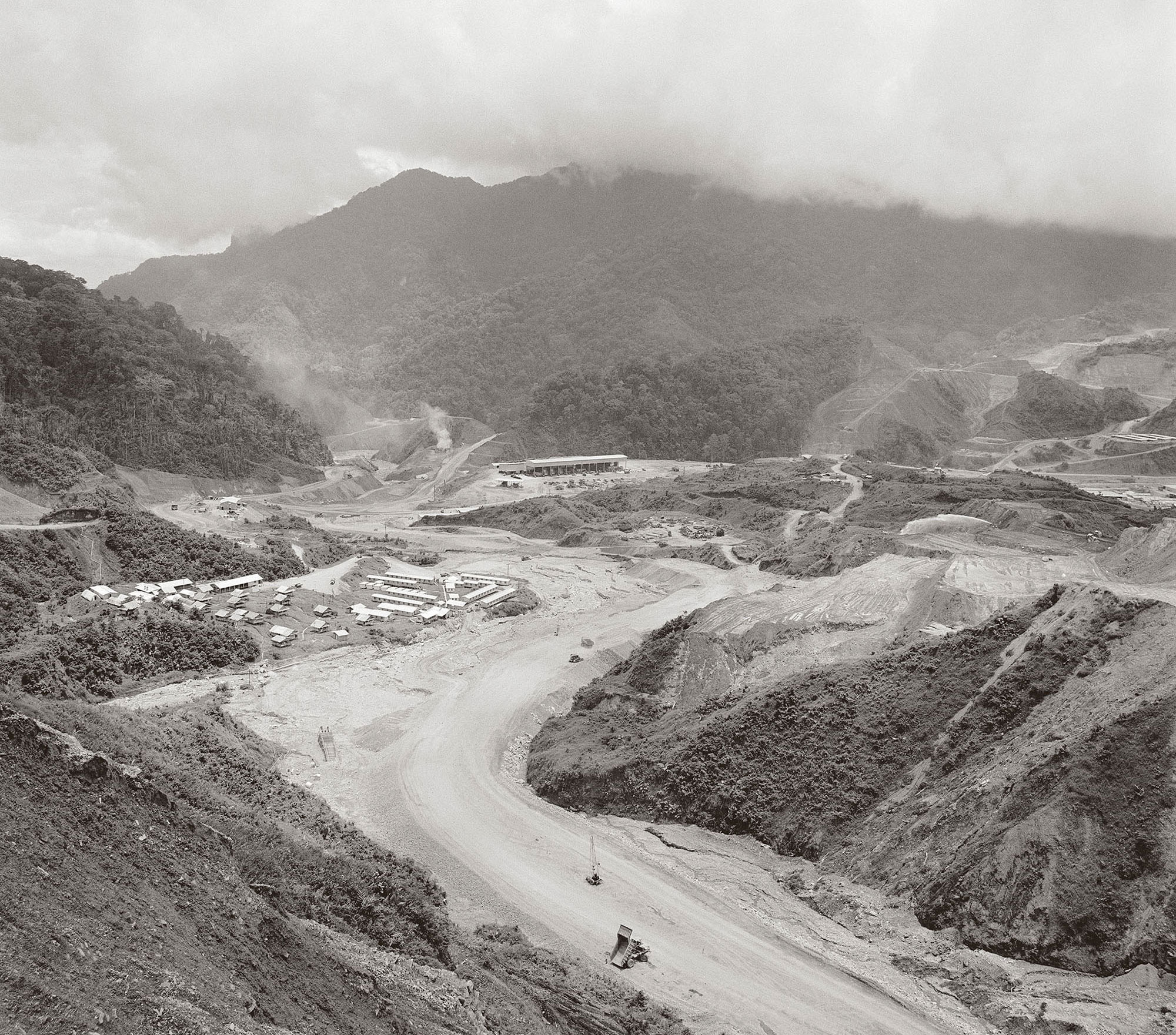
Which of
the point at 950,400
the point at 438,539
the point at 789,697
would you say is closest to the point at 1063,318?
the point at 950,400

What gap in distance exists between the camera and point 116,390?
10206cm

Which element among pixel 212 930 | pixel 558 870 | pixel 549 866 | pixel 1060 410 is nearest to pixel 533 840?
pixel 549 866

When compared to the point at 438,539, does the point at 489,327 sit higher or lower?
higher

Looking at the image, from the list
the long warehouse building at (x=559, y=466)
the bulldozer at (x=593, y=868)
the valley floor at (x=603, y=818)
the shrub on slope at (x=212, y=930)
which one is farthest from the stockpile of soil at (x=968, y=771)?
the long warehouse building at (x=559, y=466)

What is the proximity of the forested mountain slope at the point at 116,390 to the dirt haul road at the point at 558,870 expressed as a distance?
59319 millimetres

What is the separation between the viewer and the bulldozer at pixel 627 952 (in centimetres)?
2427

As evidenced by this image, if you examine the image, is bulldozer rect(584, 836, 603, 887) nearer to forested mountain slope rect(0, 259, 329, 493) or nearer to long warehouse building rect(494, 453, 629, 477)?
forested mountain slope rect(0, 259, 329, 493)

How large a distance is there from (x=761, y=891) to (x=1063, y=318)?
201 m

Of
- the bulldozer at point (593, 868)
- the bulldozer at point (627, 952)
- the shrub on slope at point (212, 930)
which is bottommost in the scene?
the bulldozer at point (627, 952)

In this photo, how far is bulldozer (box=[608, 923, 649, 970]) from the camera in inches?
955

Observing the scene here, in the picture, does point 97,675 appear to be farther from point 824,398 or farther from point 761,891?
point 824,398

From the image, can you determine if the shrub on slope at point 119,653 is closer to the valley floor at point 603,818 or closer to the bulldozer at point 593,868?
the valley floor at point 603,818

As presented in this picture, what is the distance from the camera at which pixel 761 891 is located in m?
27.1

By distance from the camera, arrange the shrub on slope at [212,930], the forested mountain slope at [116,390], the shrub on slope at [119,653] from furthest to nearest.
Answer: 1. the forested mountain slope at [116,390]
2. the shrub on slope at [119,653]
3. the shrub on slope at [212,930]
